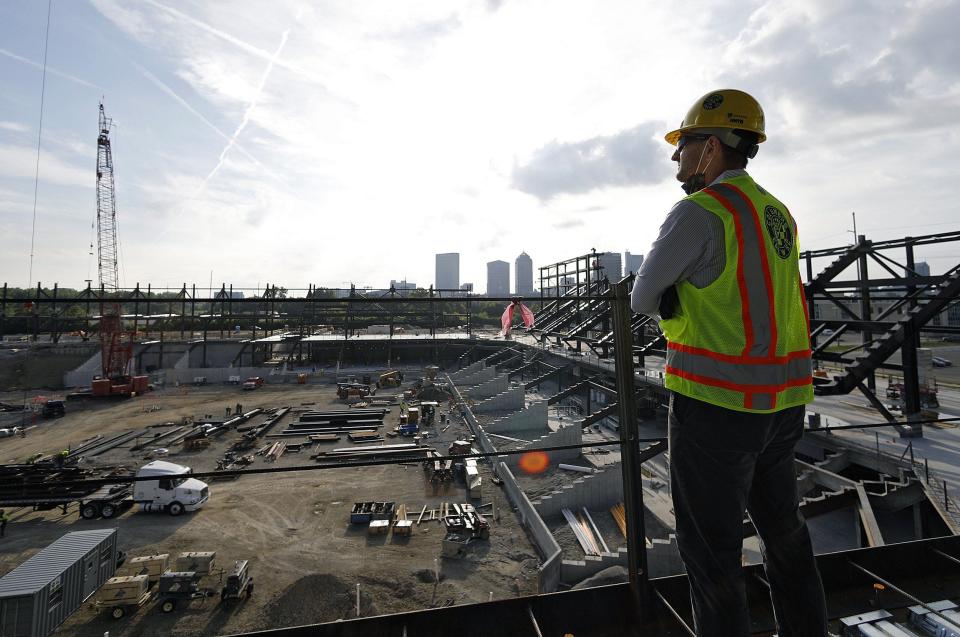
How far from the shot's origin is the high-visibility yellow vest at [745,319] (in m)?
1.00

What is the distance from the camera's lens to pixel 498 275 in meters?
105

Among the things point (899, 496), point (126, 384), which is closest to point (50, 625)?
point (899, 496)

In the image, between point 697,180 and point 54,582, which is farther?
point 54,582

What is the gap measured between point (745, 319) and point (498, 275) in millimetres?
104879

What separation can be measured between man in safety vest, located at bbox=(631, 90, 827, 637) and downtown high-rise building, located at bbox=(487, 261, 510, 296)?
9788 centimetres

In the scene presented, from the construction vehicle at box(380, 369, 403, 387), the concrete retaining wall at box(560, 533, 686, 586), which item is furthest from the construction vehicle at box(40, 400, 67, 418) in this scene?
the concrete retaining wall at box(560, 533, 686, 586)

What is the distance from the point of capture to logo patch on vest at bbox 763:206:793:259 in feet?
3.50

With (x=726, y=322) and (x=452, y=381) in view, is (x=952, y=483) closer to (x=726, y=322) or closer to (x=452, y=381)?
(x=726, y=322)

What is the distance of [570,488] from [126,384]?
24149 mm

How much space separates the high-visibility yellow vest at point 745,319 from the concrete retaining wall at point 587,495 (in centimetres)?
841

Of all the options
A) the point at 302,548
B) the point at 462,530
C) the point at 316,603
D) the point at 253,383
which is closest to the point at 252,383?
the point at 253,383

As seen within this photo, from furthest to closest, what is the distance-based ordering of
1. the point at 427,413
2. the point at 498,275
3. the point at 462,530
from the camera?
the point at 498,275 < the point at 427,413 < the point at 462,530

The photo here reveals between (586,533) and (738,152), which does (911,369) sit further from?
(738,152)

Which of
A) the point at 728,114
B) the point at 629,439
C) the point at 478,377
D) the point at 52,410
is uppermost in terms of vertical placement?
the point at 728,114
